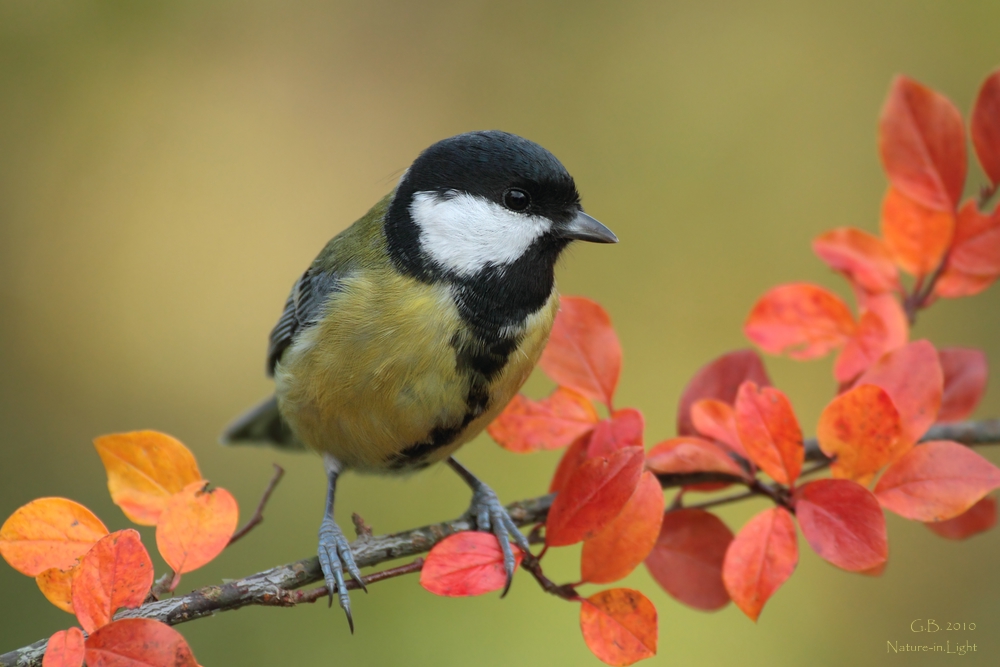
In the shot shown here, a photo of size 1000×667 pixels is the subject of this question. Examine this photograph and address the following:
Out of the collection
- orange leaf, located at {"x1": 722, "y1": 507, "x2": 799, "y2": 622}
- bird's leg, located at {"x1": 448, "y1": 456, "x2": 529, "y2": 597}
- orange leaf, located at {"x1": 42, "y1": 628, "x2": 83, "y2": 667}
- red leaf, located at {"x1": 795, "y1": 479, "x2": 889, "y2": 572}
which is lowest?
bird's leg, located at {"x1": 448, "y1": 456, "x2": 529, "y2": 597}

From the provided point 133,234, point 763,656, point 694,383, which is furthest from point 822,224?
point 133,234

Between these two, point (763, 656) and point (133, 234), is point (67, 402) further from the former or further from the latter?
point (763, 656)

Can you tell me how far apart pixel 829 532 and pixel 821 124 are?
3.46 metres

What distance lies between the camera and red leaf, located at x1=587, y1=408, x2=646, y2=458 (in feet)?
5.00

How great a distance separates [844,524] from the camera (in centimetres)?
128

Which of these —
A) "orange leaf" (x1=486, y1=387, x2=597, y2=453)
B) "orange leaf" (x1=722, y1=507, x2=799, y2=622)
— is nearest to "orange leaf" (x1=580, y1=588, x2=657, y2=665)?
"orange leaf" (x1=722, y1=507, x2=799, y2=622)

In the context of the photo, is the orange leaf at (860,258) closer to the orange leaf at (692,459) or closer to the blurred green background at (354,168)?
the orange leaf at (692,459)

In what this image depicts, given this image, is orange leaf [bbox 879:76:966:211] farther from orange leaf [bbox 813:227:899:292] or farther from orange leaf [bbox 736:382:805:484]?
orange leaf [bbox 736:382:805:484]

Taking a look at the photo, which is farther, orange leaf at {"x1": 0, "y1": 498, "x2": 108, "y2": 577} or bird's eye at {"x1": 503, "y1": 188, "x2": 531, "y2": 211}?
bird's eye at {"x1": 503, "y1": 188, "x2": 531, "y2": 211}

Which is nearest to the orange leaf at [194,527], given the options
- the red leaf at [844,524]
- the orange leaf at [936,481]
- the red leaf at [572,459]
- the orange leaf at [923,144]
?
the red leaf at [572,459]

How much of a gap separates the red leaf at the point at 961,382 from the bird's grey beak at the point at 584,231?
74cm

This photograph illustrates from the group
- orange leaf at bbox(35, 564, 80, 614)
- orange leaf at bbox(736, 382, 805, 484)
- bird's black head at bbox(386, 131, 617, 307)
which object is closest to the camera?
orange leaf at bbox(35, 564, 80, 614)

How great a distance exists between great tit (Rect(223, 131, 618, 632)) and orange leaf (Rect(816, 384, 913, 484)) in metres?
0.66

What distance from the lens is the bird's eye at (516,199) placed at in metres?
1.83
